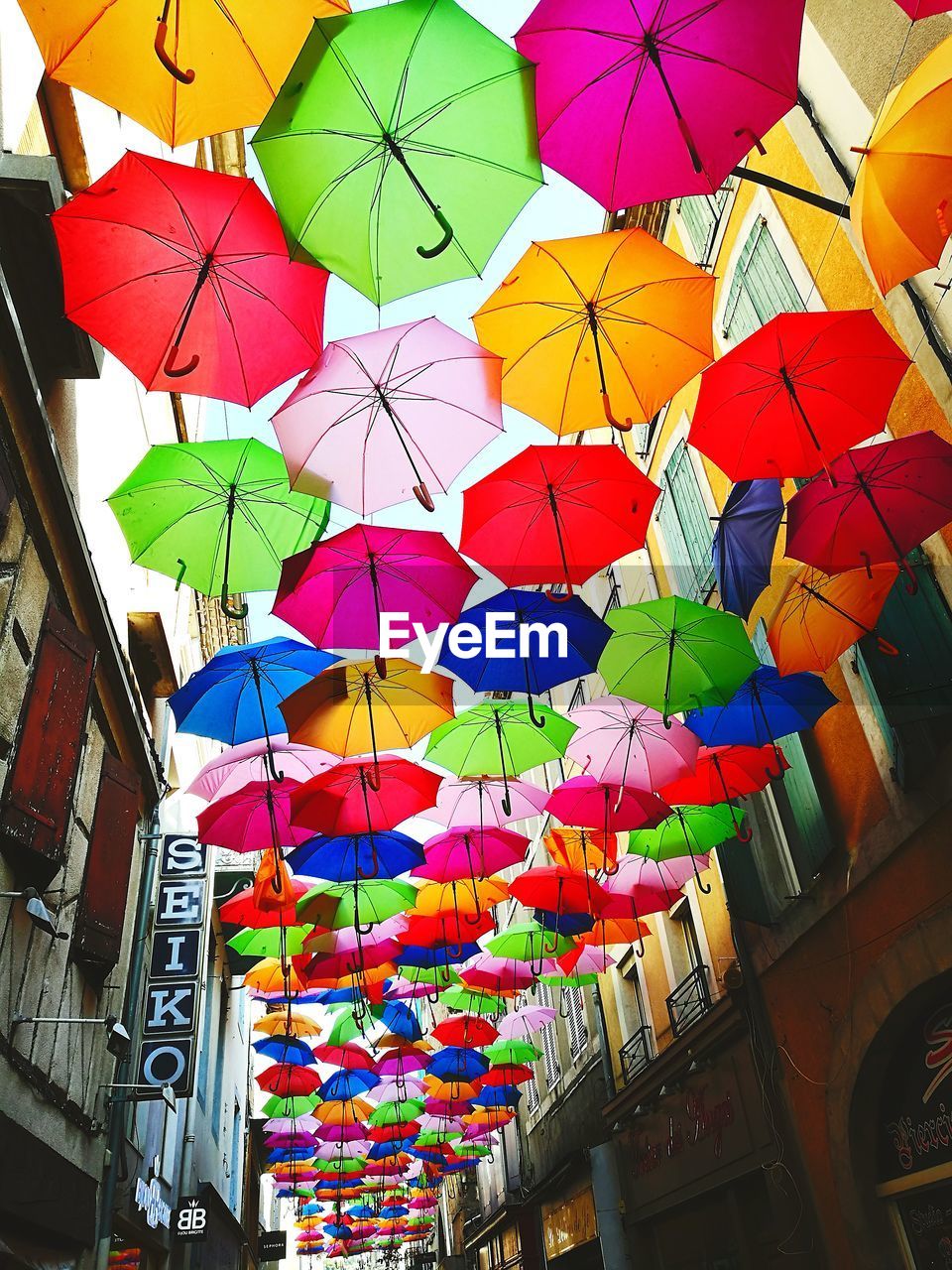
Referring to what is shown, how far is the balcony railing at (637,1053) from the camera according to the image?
13695 mm

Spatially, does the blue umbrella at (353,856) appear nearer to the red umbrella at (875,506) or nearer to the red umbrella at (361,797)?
the red umbrella at (361,797)

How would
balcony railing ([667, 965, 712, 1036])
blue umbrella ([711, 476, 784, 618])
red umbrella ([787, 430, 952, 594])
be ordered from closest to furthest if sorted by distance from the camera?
red umbrella ([787, 430, 952, 594]) → blue umbrella ([711, 476, 784, 618]) → balcony railing ([667, 965, 712, 1036])

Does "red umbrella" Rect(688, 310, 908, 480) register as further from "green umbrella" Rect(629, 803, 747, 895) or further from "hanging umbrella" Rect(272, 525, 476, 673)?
"green umbrella" Rect(629, 803, 747, 895)

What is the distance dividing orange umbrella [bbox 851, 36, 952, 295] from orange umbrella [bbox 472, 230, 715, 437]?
103cm

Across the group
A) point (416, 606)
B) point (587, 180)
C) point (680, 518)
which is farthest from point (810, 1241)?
point (587, 180)

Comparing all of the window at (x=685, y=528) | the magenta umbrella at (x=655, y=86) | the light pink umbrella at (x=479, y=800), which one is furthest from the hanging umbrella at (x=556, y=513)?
the window at (x=685, y=528)

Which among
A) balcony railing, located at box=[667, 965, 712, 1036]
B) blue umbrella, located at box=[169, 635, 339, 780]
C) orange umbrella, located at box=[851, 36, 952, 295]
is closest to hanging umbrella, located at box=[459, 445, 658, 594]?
orange umbrella, located at box=[851, 36, 952, 295]

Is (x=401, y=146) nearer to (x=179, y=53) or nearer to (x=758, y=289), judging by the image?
(x=179, y=53)

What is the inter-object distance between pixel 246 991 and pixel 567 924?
1610 cm

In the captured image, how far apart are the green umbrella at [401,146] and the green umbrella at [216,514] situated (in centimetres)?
213

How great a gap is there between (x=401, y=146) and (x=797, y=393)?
9.89 feet

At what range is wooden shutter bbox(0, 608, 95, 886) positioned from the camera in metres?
5.94

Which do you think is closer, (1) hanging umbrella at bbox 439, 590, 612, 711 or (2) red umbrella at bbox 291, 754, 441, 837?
(1) hanging umbrella at bbox 439, 590, 612, 711

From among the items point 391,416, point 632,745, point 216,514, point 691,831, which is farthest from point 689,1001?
point 391,416
